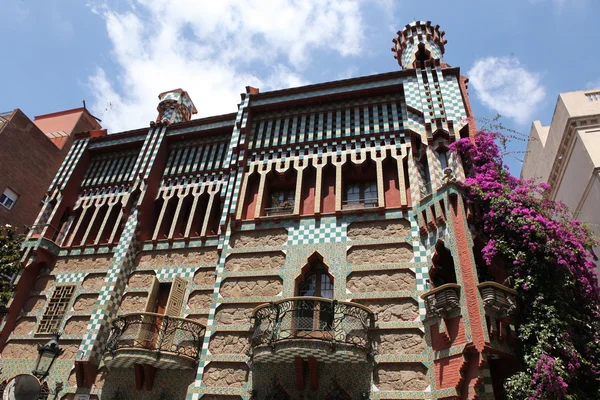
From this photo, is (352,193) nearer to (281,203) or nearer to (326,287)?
(281,203)

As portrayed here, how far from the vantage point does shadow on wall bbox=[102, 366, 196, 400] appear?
12570 mm

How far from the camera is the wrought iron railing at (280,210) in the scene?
49.1 ft

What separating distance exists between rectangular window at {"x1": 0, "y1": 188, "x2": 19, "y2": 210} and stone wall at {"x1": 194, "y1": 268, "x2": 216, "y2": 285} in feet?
36.8

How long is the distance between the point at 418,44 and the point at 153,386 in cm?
1469

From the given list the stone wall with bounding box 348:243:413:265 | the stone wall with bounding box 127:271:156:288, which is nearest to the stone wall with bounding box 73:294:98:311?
the stone wall with bounding box 127:271:156:288

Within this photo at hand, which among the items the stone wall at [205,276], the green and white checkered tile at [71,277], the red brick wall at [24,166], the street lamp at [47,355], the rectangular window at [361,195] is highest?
the red brick wall at [24,166]

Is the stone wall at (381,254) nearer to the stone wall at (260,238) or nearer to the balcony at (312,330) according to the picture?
the balcony at (312,330)

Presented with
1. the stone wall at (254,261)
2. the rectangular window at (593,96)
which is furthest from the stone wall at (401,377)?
the rectangular window at (593,96)

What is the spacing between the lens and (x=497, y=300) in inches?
406

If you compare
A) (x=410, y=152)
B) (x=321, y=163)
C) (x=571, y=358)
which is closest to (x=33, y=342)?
(x=321, y=163)

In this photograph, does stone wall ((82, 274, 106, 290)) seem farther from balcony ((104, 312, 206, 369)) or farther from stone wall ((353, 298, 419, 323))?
stone wall ((353, 298, 419, 323))

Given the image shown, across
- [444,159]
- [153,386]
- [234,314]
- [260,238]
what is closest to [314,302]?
[234,314]

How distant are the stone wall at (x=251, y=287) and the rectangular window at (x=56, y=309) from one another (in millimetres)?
6082

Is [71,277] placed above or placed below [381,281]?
above
